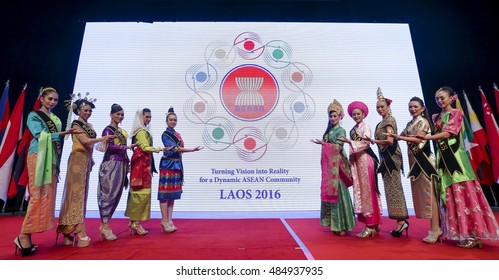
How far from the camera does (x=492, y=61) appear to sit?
4023 mm

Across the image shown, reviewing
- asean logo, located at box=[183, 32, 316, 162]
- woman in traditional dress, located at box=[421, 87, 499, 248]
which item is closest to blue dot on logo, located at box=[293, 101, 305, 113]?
asean logo, located at box=[183, 32, 316, 162]

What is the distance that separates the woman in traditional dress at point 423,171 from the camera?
224 centimetres

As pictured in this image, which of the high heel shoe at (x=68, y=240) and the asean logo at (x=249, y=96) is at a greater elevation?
the asean logo at (x=249, y=96)

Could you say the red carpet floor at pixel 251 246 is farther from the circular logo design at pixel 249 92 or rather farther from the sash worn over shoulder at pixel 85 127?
the circular logo design at pixel 249 92

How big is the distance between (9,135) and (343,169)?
4235 mm

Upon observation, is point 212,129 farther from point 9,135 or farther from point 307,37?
point 9,135

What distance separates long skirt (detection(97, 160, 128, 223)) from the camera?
240 centimetres

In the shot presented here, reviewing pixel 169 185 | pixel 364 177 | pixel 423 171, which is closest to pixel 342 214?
pixel 364 177

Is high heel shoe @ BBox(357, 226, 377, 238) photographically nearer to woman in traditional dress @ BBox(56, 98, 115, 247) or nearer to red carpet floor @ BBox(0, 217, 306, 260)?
red carpet floor @ BBox(0, 217, 306, 260)

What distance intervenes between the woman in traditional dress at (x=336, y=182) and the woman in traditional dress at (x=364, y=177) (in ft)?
0.24

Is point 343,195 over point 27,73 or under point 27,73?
under

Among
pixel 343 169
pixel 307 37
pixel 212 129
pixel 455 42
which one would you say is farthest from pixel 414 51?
pixel 212 129

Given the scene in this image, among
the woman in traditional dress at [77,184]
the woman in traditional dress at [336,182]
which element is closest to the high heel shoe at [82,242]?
the woman in traditional dress at [77,184]

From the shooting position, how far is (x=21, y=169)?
12.5 feet
